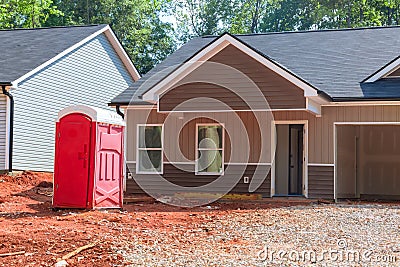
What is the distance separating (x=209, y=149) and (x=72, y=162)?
18.9ft

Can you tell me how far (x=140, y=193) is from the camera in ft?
61.1

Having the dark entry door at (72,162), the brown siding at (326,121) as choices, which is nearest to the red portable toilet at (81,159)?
the dark entry door at (72,162)

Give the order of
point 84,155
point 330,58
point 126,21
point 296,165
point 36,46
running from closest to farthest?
1. point 84,155
2. point 296,165
3. point 330,58
4. point 36,46
5. point 126,21

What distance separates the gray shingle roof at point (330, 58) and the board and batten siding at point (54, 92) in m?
3.78

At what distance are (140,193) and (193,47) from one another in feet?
20.8

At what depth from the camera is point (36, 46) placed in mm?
23734

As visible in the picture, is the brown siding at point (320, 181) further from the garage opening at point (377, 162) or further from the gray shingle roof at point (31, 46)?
the gray shingle roof at point (31, 46)

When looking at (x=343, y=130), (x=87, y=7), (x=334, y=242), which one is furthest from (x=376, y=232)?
(x=87, y=7)

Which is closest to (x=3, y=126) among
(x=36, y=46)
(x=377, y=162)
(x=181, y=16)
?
(x=36, y=46)

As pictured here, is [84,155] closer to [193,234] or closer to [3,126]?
[193,234]

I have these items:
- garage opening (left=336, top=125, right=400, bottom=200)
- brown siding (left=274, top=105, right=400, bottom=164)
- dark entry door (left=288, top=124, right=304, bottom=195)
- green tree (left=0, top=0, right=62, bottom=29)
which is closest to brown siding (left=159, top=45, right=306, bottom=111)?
brown siding (left=274, top=105, right=400, bottom=164)

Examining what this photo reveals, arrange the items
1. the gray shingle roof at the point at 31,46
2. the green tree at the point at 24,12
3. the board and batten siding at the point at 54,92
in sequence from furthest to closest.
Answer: the green tree at the point at 24,12
the gray shingle roof at the point at 31,46
the board and batten siding at the point at 54,92

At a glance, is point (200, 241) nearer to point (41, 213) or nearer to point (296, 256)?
point (296, 256)

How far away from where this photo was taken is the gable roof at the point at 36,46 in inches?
833
